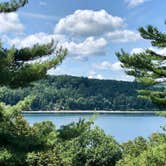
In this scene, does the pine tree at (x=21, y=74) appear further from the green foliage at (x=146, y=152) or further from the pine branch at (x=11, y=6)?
the green foliage at (x=146, y=152)

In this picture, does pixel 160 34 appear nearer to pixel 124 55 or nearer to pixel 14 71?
pixel 124 55

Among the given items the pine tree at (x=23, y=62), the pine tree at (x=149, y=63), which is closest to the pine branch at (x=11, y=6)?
the pine tree at (x=23, y=62)

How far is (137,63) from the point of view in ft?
76.0

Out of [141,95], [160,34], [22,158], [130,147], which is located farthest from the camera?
[130,147]

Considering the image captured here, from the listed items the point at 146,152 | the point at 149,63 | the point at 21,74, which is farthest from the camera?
the point at 146,152

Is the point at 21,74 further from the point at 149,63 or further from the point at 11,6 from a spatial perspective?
the point at 149,63

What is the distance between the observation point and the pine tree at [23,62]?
1404 cm

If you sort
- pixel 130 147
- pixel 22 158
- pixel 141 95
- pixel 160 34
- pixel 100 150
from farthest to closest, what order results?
pixel 130 147
pixel 100 150
pixel 141 95
pixel 160 34
pixel 22 158

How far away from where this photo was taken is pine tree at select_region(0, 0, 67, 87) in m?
14.0

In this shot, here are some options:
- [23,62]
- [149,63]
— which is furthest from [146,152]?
[23,62]

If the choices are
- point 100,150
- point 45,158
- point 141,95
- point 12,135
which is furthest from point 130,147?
point 12,135

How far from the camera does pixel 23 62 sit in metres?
14.9

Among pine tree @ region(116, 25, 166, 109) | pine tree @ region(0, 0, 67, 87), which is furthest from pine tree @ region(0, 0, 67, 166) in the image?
pine tree @ region(116, 25, 166, 109)

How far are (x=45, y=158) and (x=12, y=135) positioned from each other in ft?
71.7
